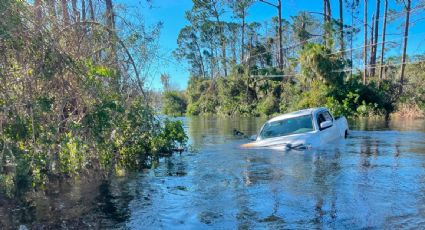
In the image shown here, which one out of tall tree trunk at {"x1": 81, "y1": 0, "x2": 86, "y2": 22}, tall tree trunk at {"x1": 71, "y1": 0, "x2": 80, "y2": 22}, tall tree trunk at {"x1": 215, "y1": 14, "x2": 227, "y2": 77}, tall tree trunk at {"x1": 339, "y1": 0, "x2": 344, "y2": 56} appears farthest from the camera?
tall tree trunk at {"x1": 215, "y1": 14, "x2": 227, "y2": 77}

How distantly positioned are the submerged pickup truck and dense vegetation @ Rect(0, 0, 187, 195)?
4.15 metres

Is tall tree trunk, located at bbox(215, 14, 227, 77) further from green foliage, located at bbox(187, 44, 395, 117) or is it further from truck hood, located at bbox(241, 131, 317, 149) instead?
truck hood, located at bbox(241, 131, 317, 149)

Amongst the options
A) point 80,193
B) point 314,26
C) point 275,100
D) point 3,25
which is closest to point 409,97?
point 275,100

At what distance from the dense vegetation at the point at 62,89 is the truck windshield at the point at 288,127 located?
15.0 ft

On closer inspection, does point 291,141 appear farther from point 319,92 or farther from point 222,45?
point 222,45

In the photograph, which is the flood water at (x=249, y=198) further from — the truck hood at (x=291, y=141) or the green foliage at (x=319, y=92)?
the green foliage at (x=319, y=92)

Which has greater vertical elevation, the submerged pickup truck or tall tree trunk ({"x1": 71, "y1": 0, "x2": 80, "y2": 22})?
tall tree trunk ({"x1": 71, "y1": 0, "x2": 80, "y2": 22})

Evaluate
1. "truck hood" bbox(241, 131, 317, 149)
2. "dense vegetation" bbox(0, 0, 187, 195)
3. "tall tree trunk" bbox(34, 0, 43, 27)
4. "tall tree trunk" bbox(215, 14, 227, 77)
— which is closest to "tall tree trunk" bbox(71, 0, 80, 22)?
"dense vegetation" bbox(0, 0, 187, 195)

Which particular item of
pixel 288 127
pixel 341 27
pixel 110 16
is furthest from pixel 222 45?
pixel 110 16

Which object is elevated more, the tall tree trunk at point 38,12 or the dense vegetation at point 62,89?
the tall tree trunk at point 38,12

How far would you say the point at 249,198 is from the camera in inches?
301

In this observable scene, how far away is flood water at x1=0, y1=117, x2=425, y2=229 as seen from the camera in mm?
6352

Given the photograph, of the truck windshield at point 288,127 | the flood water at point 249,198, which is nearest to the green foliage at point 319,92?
the truck windshield at point 288,127

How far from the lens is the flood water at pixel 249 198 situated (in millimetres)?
6352
